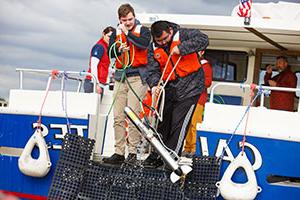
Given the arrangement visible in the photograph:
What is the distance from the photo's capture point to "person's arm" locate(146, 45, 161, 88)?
5.58m

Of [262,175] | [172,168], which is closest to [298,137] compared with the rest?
[262,175]

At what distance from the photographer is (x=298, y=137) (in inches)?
193

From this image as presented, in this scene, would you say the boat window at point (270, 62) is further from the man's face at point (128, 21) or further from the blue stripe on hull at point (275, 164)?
the blue stripe on hull at point (275, 164)

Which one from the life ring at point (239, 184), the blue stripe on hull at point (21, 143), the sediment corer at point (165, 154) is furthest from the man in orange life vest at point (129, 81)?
the life ring at point (239, 184)

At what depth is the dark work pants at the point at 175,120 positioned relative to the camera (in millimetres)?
5357

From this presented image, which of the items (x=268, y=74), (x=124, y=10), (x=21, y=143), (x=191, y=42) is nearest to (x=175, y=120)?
(x=191, y=42)

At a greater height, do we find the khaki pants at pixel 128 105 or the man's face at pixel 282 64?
the man's face at pixel 282 64

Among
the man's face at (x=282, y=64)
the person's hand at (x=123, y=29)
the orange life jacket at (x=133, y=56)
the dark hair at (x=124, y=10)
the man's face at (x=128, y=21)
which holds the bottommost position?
the orange life jacket at (x=133, y=56)

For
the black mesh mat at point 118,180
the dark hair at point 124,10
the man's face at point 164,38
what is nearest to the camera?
the black mesh mat at point 118,180

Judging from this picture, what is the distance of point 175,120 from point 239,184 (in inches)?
39.7

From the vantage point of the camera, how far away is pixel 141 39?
18.8 feet

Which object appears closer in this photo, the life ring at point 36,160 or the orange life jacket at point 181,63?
the orange life jacket at point 181,63

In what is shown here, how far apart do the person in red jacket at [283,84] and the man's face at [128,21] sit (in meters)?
2.85

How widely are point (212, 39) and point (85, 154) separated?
11.5 feet
